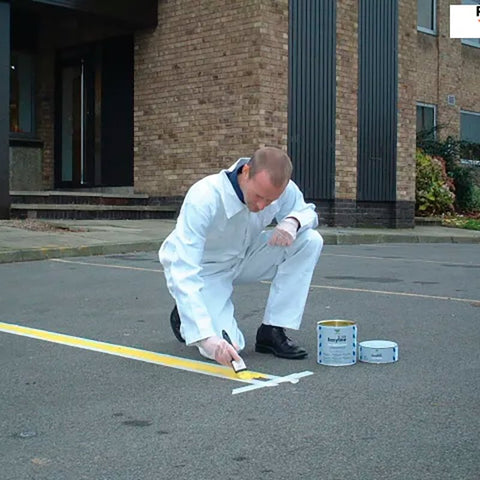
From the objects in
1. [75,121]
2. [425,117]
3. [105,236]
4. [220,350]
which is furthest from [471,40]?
[220,350]

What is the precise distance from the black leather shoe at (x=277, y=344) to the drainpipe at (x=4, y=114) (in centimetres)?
988

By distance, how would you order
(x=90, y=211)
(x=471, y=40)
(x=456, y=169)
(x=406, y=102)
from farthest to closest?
(x=471, y=40)
(x=456, y=169)
(x=406, y=102)
(x=90, y=211)

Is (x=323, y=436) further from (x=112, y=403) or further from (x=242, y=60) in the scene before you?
(x=242, y=60)

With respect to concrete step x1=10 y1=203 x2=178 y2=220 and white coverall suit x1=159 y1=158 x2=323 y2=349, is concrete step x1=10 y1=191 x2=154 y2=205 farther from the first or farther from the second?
white coverall suit x1=159 y1=158 x2=323 y2=349

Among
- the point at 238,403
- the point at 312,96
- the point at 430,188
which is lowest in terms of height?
the point at 238,403

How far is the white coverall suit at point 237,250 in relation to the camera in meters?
4.50

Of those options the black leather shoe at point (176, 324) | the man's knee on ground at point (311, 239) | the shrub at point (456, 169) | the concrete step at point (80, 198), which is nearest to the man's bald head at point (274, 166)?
the man's knee on ground at point (311, 239)

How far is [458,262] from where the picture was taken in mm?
10969

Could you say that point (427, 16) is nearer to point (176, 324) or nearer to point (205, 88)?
point (205, 88)

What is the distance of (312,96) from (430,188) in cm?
488

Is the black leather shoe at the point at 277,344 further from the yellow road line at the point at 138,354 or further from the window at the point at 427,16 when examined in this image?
the window at the point at 427,16

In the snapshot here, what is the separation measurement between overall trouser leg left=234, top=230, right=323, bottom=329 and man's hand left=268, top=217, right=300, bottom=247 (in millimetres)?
187

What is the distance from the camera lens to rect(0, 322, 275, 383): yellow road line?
4.52m

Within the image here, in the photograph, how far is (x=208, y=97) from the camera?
15820 mm
